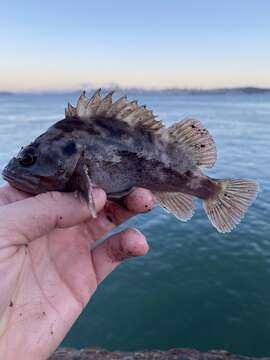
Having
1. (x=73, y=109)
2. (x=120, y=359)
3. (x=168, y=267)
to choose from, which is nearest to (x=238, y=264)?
(x=168, y=267)

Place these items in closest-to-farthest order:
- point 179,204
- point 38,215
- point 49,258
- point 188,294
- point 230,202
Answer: point 38,215
point 49,258
point 179,204
point 230,202
point 188,294

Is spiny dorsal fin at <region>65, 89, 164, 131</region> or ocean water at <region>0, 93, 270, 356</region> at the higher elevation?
spiny dorsal fin at <region>65, 89, 164, 131</region>

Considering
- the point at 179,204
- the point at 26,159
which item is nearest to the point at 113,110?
the point at 26,159

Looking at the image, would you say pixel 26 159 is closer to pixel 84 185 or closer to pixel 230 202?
pixel 84 185

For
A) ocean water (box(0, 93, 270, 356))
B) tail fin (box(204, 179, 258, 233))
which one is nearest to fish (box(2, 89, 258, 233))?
tail fin (box(204, 179, 258, 233))

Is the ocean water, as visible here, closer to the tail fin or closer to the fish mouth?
the tail fin

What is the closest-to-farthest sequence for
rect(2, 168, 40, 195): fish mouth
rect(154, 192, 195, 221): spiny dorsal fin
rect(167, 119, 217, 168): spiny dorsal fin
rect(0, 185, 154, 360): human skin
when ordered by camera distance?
rect(0, 185, 154, 360): human skin, rect(2, 168, 40, 195): fish mouth, rect(167, 119, 217, 168): spiny dorsal fin, rect(154, 192, 195, 221): spiny dorsal fin
